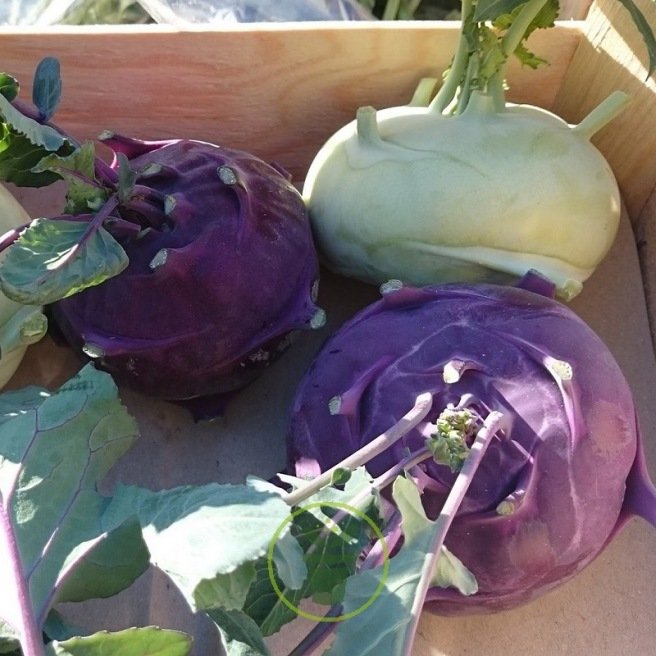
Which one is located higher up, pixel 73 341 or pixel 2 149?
pixel 2 149

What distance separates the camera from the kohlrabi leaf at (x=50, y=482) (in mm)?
686

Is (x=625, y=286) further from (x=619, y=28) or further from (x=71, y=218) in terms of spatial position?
(x=71, y=218)

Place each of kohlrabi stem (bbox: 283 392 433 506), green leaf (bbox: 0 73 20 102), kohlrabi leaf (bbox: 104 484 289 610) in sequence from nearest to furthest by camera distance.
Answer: kohlrabi leaf (bbox: 104 484 289 610)
kohlrabi stem (bbox: 283 392 433 506)
green leaf (bbox: 0 73 20 102)

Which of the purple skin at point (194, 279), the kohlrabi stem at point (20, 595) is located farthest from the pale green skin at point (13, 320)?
the kohlrabi stem at point (20, 595)

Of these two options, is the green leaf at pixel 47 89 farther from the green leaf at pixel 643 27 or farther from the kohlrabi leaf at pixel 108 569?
the green leaf at pixel 643 27

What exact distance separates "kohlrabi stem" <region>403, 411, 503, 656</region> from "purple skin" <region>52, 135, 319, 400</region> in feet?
0.93

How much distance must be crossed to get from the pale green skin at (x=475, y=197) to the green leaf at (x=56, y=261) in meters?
0.33

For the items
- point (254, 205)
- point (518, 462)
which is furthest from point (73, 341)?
point (518, 462)

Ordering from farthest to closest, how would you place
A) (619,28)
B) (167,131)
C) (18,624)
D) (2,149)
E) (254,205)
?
(167,131)
(619,28)
(254,205)
(2,149)
(18,624)

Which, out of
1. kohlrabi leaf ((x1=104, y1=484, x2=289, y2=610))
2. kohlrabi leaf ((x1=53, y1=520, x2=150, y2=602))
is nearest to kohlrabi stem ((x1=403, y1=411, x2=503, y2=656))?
kohlrabi leaf ((x1=104, y1=484, x2=289, y2=610))

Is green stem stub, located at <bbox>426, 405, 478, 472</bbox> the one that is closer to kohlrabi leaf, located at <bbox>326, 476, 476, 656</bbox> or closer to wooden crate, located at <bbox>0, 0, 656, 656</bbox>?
kohlrabi leaf, located at <bbox>326, 476, 476, 656</bbox>

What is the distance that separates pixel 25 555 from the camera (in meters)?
0.70

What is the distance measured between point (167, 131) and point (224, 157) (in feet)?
0.87

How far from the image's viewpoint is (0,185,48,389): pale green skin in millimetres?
900
